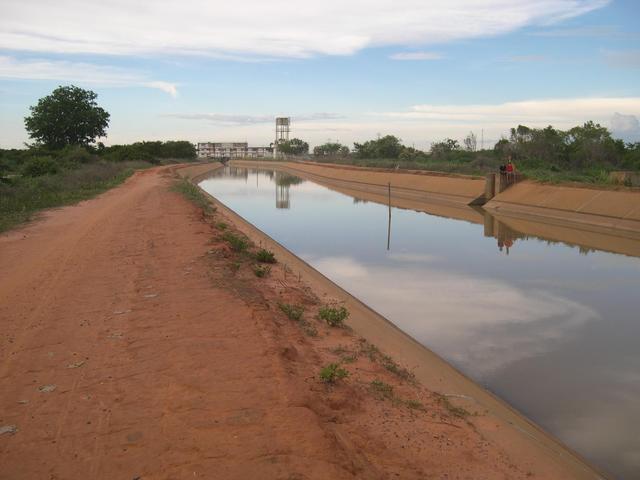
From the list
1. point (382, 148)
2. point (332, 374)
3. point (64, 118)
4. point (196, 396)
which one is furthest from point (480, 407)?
point (382, 148)

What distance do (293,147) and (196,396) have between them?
146 metres

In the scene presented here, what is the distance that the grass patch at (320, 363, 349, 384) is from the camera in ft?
20.2

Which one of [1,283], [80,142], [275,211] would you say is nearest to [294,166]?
[80,142]

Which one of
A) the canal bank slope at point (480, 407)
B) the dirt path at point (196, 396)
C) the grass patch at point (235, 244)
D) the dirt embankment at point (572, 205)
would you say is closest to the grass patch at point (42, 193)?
the grass patch at point (235, 244)

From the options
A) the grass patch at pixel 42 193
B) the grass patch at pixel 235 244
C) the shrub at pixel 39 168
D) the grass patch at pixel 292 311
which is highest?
the shrub at pixel 39 168

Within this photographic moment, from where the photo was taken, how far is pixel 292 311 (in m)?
9.11

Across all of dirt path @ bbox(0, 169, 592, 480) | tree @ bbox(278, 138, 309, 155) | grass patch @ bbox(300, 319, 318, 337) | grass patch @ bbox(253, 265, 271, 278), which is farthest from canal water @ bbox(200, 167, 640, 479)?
tree @ bbox(278, 138, 309, 155)

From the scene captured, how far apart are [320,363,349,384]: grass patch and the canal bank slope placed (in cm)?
124

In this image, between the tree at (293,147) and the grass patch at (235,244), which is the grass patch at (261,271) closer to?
the grass patch at (235,244)

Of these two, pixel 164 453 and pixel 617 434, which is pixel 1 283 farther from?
pixel 617 434

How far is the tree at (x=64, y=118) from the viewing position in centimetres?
6562

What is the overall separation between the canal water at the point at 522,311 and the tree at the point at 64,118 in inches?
2077

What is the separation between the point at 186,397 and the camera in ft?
17.7

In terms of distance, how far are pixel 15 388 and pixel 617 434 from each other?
20.5 ft
